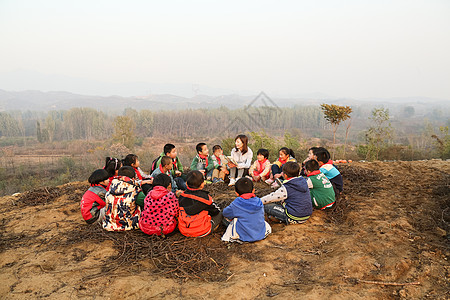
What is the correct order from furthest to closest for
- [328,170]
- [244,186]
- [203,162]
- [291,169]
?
[203,162] → [328,170] → [291,169] → [244,186]

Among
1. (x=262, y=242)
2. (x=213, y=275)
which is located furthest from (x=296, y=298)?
(x=262, y=242)

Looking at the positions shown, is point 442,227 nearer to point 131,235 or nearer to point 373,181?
point 373,181

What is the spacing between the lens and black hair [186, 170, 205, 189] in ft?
10.5

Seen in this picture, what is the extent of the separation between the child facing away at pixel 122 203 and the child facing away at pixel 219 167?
281 cm

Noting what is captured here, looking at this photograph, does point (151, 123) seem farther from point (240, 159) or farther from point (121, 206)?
point (121, 206)

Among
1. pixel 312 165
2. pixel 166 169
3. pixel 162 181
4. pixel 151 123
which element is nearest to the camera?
pixel 162 181

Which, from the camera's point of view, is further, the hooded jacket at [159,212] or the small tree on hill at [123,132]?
the small tree on hill at [123,132]

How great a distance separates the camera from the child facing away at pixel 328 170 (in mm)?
4375

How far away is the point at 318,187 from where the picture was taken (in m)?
4.02

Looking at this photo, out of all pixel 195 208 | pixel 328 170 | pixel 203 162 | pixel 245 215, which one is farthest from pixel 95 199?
pixel 328 170

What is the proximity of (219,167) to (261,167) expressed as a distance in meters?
1.07

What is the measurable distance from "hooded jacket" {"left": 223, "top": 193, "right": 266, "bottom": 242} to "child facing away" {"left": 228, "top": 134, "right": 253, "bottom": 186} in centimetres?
265

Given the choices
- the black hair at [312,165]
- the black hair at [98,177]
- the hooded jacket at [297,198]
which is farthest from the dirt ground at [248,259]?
the black hair at [312,165]

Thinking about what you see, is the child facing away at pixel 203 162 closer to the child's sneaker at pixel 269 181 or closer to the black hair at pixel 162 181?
the child's sneaker at pixel 269 181
